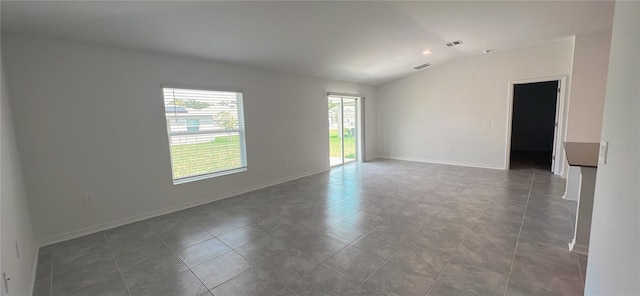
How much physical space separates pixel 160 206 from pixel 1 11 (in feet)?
7.92

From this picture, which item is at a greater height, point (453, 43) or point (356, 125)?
point (453, 43)

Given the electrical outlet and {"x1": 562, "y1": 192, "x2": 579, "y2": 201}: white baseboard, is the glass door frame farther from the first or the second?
the electrical outlet

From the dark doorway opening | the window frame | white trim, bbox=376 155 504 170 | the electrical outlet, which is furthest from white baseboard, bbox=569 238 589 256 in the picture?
the dark doorway opening

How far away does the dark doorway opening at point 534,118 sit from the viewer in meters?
7.82

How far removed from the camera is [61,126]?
277 centimetres

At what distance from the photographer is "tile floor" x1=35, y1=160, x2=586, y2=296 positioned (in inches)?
78.0

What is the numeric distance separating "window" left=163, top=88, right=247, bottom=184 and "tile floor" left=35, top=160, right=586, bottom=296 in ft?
1.91

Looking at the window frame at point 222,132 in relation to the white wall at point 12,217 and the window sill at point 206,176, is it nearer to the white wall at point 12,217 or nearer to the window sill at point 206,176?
the window sill at point 206,176

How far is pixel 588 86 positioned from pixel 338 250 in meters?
5.11

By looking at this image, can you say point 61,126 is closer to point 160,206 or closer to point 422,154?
point 160,206

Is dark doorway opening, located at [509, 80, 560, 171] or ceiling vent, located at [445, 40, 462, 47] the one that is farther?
dark doorway opening, located at [509, 80, 560, 171]

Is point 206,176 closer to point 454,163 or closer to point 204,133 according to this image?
point 204,133

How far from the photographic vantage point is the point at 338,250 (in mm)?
2482

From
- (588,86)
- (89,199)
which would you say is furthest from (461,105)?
(89,199)
